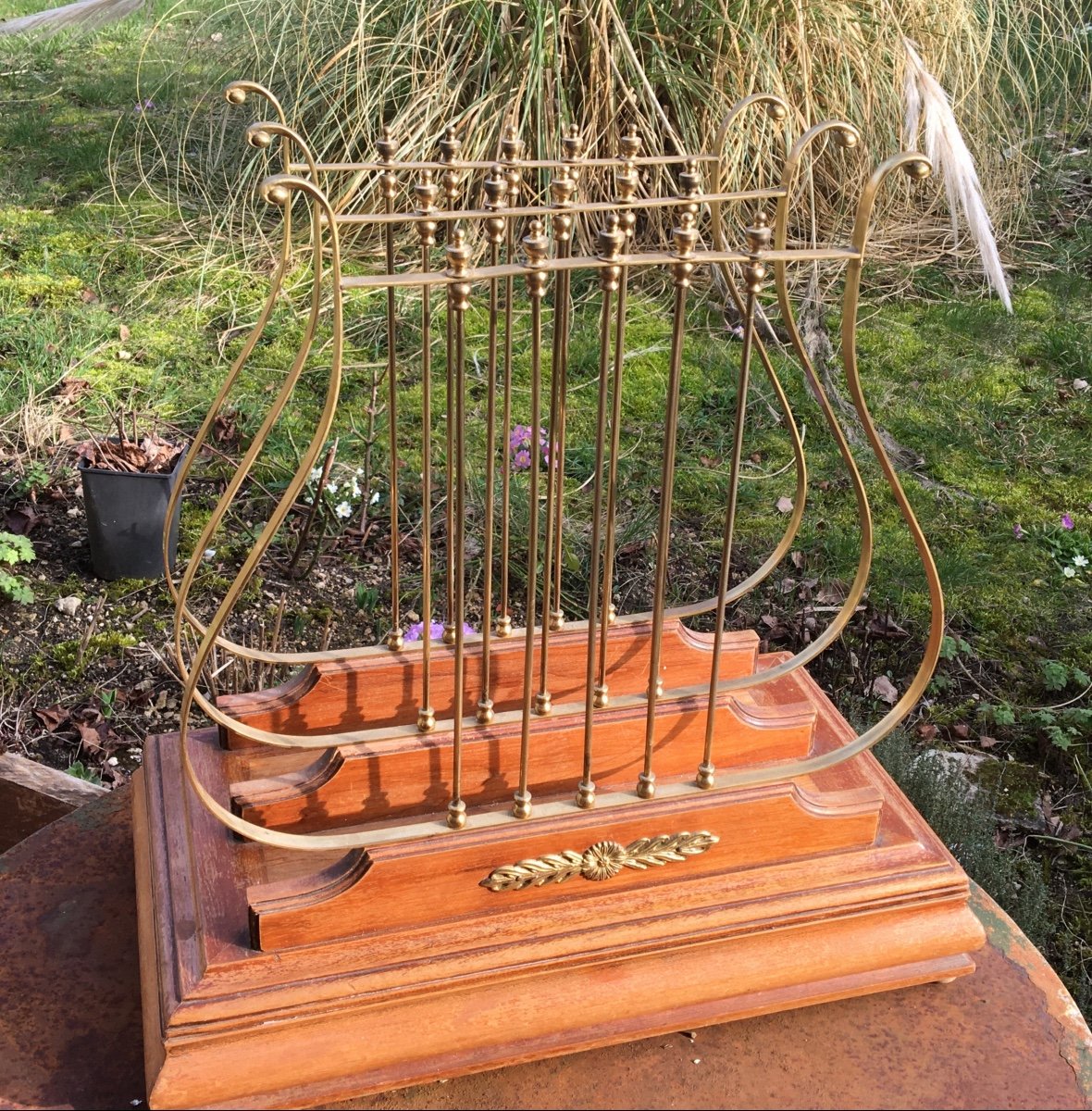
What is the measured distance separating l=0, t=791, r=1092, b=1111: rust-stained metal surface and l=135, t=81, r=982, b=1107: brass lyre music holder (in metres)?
0.03

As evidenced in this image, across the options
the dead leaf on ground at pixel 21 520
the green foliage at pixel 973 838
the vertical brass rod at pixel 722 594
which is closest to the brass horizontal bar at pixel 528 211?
Answer: the vertical brass rod at pixel 722 594

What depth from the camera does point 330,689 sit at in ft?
4.51

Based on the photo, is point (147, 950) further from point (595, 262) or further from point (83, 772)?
point (83, 772)

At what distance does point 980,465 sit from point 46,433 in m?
2.15

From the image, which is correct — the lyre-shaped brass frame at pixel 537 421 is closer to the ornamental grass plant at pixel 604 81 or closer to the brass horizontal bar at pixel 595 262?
the brass horizontal bar at pixel 595 262

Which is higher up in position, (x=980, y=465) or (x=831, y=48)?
(x=831, y=48)

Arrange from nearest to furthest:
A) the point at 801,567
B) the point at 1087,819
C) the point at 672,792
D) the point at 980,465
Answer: the point at 672,792
the point at 1087,819
the point at 801,567
the point at 980,465

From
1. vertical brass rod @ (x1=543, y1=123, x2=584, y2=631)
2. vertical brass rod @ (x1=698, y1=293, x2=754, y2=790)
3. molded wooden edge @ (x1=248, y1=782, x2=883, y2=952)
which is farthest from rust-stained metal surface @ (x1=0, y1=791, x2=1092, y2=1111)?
vertical brass rod @ (x1=543, y1=123, x2=584, y2=631)

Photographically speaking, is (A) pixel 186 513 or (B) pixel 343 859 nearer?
(B) pixel 343 859

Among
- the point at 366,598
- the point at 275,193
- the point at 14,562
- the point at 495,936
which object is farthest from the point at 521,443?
the point at 275,193

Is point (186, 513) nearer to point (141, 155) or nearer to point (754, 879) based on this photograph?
point (754, 879)

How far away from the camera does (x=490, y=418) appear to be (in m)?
1.21

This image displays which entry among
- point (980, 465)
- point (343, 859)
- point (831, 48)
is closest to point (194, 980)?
point (343, 859)

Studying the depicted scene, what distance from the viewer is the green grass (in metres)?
2.52
